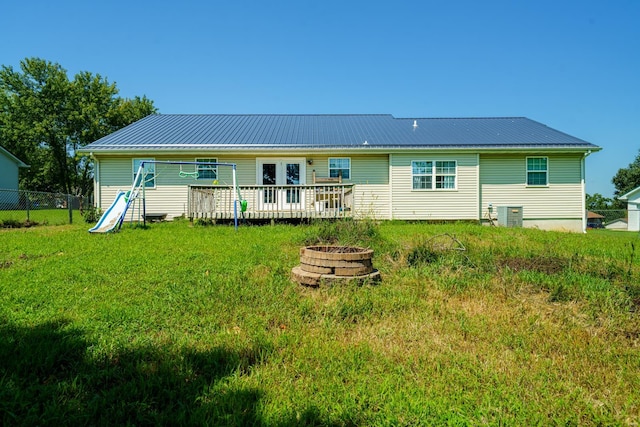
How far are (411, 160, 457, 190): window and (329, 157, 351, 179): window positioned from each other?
2.57 m

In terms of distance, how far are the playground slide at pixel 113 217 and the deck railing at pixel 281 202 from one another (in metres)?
1.83

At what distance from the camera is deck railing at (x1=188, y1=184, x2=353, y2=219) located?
34.9 feet

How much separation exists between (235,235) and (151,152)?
295 inches

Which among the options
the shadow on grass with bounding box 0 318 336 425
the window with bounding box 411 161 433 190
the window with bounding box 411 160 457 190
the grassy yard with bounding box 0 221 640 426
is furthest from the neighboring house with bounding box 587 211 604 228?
the shadow on grass with bounding box 0 318 336 425

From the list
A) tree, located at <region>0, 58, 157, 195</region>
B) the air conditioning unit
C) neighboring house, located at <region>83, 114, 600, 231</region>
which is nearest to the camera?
the air conditioning unit

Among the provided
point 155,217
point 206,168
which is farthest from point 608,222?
point 155,217

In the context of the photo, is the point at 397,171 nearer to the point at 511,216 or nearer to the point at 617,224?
the point at 511,216

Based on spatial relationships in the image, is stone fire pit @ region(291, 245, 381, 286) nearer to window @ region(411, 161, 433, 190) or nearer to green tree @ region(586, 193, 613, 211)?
window @ region(411, 161, 433, 190)

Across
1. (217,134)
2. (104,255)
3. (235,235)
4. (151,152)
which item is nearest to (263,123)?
(217,134)

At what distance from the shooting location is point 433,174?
13711mm

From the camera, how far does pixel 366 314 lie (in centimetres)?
307

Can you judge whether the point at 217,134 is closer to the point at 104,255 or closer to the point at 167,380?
the point at 104,255

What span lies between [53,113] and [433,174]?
36431mm

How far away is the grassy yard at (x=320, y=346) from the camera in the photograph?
71.0 inches
